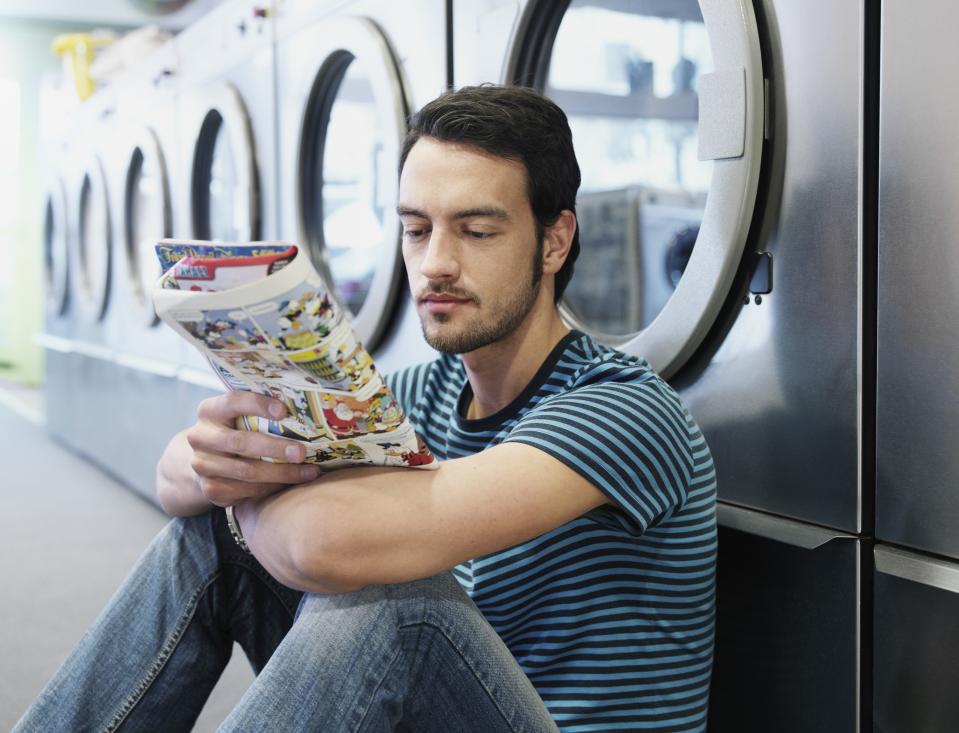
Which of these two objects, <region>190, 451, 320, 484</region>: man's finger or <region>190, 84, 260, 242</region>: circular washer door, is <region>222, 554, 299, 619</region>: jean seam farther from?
<region>190, 84, 260, 242</region>: circular washer door

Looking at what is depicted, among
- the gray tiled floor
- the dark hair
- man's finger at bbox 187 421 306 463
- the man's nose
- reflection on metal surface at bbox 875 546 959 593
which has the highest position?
the dark hair

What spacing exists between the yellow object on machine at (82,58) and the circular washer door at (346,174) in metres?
2.21

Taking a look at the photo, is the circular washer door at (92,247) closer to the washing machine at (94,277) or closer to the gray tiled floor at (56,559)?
the washing machine at (94,277)

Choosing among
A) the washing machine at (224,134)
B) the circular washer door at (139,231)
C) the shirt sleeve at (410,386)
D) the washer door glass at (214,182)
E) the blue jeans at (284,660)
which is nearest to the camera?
the blue jeans at (284,660)

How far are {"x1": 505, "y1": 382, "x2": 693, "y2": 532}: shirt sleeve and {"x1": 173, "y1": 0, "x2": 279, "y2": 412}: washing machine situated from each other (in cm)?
146

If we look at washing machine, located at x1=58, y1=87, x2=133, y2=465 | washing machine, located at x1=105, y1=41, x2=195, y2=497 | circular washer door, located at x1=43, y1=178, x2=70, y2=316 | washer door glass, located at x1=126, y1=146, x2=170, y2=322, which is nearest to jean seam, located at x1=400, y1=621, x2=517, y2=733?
washing machine, located at x1=105, y1=41, x2=195, y2=497

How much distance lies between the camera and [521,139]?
3.52ft

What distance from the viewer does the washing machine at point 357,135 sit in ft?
5.67

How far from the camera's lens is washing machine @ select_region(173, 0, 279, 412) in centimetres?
226

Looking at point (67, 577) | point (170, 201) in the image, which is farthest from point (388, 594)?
A: point (170, 201)

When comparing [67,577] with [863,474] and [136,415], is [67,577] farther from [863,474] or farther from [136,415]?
[863,474]

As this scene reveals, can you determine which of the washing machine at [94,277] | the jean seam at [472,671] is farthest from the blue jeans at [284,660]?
the washing machine at [94,277]

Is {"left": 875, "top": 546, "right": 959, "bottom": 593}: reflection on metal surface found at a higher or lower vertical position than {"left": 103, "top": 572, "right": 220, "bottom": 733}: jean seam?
higher

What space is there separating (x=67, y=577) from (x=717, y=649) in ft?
5.62
